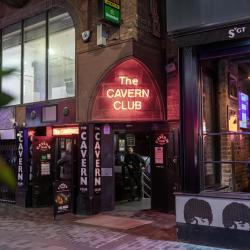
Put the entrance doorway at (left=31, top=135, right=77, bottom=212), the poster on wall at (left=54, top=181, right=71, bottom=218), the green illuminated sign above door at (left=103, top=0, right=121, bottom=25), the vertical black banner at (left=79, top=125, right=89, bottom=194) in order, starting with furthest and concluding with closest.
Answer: the entrance doorway at (left=31, top=135, right=77, bottom=212), the vertical black banner at (left=79, top=125, right=89, bottom=194), the poster on wall at (left=54, top=181, right=71, bottom=218), the green illuminated sign above door at (left=103, top=0, right=121, bottom=25)

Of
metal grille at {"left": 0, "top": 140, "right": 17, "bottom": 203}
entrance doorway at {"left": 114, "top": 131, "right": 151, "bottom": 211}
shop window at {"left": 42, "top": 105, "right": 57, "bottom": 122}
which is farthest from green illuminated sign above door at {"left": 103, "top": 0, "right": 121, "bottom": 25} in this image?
metal grille at {"left": 0, "top": 140, "right": 17, "bottom": 203}

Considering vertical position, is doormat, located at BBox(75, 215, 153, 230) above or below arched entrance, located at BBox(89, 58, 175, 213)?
below

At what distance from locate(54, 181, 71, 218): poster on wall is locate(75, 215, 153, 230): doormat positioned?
60 centimetres

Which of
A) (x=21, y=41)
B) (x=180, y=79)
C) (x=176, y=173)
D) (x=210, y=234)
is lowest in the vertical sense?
(x=210, y=234)

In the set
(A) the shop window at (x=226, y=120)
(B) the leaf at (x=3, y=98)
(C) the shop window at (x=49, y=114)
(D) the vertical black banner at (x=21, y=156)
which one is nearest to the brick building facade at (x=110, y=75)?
(C) the shop window at (x=49, y=114)

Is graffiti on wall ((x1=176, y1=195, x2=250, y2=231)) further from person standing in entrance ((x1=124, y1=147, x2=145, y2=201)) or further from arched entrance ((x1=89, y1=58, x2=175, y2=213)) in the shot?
person standing in entrance ((x1=124, y1=147, x2=145, y2=201))

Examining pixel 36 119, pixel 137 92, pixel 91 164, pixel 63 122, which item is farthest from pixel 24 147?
pixel 137 92

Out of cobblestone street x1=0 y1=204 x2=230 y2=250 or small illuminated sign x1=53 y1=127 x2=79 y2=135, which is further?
small illuminated sign x1=53 y1=127 x2=79 y2=135

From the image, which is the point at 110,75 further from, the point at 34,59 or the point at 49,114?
the point at 34,59

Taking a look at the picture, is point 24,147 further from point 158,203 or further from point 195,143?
point 195,143

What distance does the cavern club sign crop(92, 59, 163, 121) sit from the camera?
984 cm

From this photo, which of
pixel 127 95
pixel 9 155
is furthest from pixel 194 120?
pixel 9 155

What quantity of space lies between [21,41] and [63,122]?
12.0 ft

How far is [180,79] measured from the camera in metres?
6.99
